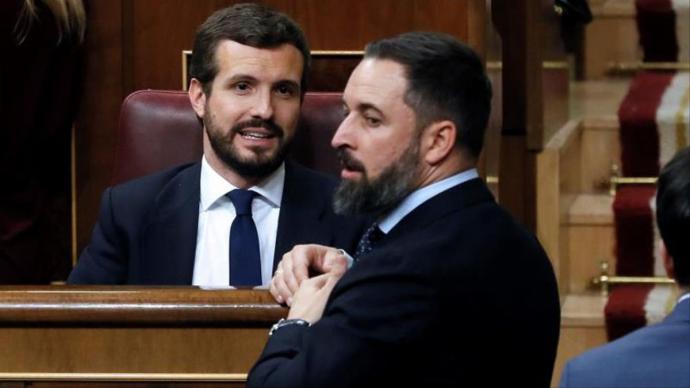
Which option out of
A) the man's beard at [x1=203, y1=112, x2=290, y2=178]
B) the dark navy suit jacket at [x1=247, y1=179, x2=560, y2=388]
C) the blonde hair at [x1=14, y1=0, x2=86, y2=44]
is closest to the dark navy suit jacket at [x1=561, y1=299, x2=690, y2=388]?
the dark navy suit jacket at [x1=247, y1=179, x2=560, y2=388]

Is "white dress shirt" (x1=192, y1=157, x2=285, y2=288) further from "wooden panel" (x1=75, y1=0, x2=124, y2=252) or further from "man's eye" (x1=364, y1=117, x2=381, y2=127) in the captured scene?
"wooden panel" (x1=75, y1=0, x2=124, y2=252)

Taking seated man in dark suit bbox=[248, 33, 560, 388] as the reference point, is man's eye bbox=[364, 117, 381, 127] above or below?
above

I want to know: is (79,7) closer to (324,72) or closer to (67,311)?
(324,72)

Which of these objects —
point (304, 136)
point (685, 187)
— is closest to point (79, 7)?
point (304, 136)

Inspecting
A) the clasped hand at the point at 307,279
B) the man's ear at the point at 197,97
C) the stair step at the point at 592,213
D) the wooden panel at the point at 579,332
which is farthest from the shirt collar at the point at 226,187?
the stair step at the point at 592,213

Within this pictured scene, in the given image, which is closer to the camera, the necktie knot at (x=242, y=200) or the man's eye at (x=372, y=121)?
the man's eye at (x=372, y=121)

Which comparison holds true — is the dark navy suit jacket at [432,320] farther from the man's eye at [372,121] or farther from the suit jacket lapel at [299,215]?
the suit jacket lapel at [299,215]

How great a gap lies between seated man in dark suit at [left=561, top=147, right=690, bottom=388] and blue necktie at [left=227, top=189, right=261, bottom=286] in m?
1.20

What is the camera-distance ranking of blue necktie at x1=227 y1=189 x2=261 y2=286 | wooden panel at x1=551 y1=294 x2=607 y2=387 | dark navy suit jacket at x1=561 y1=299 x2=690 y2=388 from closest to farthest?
dark navy suit jacket at x1=561 y1=299 x2=690 y2=388, blue necktie at x1=227 y1=189 x2=261 y2=286, wooden panel at x1=551 y1=294 x2=607 y2=387

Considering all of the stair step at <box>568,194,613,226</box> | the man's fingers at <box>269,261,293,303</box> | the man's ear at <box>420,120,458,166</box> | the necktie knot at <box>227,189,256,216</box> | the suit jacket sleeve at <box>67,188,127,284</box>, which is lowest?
the stair step at <box>568,194,613,226</box>

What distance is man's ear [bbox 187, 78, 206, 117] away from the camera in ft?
10.9

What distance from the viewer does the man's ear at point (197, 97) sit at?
331 cm

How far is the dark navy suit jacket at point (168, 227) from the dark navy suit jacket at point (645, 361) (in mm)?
1204

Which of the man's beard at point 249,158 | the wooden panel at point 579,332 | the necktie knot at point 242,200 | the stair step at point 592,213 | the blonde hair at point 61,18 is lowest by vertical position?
the wooden panel at point 579,332
